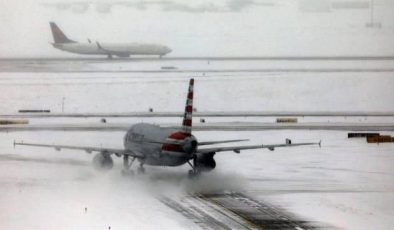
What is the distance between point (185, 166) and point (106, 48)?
2162cm

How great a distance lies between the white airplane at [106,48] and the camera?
5105 cm

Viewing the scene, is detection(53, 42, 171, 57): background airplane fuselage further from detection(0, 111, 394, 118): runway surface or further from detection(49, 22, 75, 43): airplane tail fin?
detection(0, 111, 394, 118): runway surface

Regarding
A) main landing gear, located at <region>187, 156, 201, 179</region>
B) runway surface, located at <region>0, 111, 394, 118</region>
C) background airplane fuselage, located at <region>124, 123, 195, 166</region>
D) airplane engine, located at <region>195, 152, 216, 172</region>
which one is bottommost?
main landing gear, located at <region>187, 156, 201, 179</region>

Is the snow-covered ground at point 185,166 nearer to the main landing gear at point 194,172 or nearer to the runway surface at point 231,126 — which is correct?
the main landing gear at point 194,172

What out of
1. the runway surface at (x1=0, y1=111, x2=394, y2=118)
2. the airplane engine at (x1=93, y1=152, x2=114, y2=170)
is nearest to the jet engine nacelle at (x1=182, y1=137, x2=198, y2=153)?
the airplane engine at (x1=93, y1=152, x2=114, y2=170)

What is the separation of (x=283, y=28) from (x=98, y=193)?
18.0 metres

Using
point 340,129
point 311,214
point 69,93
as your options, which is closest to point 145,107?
point 69,93

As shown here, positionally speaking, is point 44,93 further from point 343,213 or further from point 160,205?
point 343,213

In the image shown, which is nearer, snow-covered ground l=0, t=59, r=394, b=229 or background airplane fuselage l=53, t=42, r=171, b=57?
snow-covered ground l=0, t=59, r=394, b=229

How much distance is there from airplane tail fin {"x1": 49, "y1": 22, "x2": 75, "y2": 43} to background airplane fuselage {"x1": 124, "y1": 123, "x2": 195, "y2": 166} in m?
9.71

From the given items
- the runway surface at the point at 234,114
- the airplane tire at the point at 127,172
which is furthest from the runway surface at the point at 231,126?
the airplane tire at the point at 127,172

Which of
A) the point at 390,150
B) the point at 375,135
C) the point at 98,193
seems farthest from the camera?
the point at 375,135

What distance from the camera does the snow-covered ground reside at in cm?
3042

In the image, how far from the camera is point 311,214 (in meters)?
29.8
